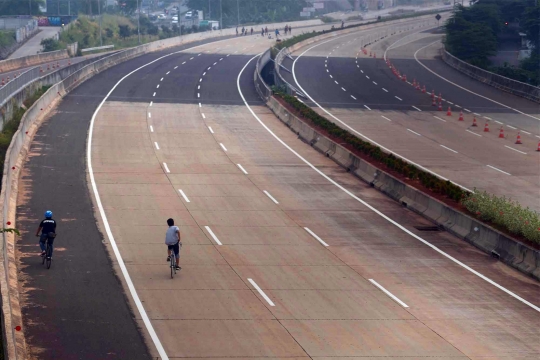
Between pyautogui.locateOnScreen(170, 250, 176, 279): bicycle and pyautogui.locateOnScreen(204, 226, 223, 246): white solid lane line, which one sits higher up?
pyautogui.locateOnScreen(170, 250, 176, 279): bicycle

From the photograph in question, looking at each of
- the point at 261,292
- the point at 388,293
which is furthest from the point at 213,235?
the point at 388,293

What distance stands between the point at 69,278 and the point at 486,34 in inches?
2783

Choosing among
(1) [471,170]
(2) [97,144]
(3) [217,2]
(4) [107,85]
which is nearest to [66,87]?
(4) [107,85]

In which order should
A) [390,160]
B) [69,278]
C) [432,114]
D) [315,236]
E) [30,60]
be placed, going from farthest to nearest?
[30,60] < [432,114] < [390,160] < [315,236] < [69,278]

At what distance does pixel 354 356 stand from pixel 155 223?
11.4 m

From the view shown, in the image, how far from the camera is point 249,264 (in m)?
20.8

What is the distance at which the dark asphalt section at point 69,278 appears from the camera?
14.7 m

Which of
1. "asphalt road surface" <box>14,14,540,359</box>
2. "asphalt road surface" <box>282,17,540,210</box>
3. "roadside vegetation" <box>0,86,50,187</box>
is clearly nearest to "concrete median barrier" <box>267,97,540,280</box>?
"asphalt road surface" <box>14,14,540,359</box>

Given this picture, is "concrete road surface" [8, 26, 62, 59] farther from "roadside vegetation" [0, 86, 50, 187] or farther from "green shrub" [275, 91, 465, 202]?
"green shrub" [275, 91, 465, 202]

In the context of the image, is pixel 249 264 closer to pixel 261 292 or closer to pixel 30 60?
pixel 261 292

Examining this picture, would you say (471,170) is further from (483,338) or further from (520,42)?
(520,42)

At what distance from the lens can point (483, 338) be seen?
52.3ft

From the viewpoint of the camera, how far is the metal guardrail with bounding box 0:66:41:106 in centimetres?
3961

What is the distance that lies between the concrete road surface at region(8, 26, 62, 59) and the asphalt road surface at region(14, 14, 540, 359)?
55.2 meters
